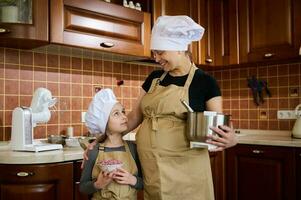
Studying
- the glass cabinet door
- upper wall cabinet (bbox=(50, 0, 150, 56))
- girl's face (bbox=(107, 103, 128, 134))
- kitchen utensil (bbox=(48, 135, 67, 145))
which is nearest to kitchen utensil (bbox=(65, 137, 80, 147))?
kitchen utensil (bbox=(48, 135, 67, 145))

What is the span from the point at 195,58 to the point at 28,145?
1523mm

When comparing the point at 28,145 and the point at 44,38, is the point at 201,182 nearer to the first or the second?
the point at 28,145

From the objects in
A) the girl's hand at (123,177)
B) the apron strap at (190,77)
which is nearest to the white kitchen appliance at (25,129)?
the girl's hand at (123,177)

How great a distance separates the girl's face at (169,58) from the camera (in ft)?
4.79

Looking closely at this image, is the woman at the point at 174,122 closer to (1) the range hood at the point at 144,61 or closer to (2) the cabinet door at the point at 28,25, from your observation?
(2) the cabinet door at the point at 28,25

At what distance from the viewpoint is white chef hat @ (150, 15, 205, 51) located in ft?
4.73

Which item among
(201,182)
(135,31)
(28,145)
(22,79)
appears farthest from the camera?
(135,31)

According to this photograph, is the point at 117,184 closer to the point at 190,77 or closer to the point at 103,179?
the point at 103,179

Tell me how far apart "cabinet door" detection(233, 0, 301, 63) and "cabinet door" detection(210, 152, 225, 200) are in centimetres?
79

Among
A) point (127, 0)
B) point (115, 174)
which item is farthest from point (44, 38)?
point (115, 174)

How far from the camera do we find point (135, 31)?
97.0 inches

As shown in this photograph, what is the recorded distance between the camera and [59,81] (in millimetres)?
2443

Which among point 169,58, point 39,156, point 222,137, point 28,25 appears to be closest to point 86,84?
point 28,25

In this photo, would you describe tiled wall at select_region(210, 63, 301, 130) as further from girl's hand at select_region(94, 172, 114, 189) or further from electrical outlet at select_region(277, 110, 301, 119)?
girl's hand at select_region(94, 172, 114, 189)
